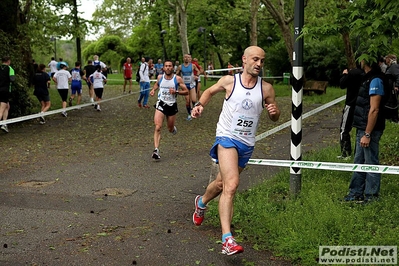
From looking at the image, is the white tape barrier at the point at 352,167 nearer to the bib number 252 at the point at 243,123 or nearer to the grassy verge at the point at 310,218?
the grassy verge at the point at 310,218

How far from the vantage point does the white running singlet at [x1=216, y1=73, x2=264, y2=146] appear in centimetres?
636

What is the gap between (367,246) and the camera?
5.85m

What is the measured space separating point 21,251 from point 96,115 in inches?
588

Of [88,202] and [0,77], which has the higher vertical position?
[0,77]

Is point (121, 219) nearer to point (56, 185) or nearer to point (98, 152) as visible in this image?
point (56, 185)

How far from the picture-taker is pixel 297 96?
7.80 metres

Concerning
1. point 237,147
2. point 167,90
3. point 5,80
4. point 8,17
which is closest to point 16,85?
point 5,80

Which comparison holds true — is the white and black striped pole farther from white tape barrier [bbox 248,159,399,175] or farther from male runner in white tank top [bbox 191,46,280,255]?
male runner in white tank top [bbox 191,46,280,255]

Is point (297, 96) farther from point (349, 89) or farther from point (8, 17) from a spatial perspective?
point (8, 17)

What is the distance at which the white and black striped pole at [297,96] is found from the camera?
782 centimetres

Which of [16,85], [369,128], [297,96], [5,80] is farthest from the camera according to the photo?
[16,85]

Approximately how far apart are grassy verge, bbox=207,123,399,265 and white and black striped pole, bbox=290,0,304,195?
28 cm

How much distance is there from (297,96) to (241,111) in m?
1.66

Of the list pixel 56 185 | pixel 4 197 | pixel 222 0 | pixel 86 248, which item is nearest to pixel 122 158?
pixel 56 185
